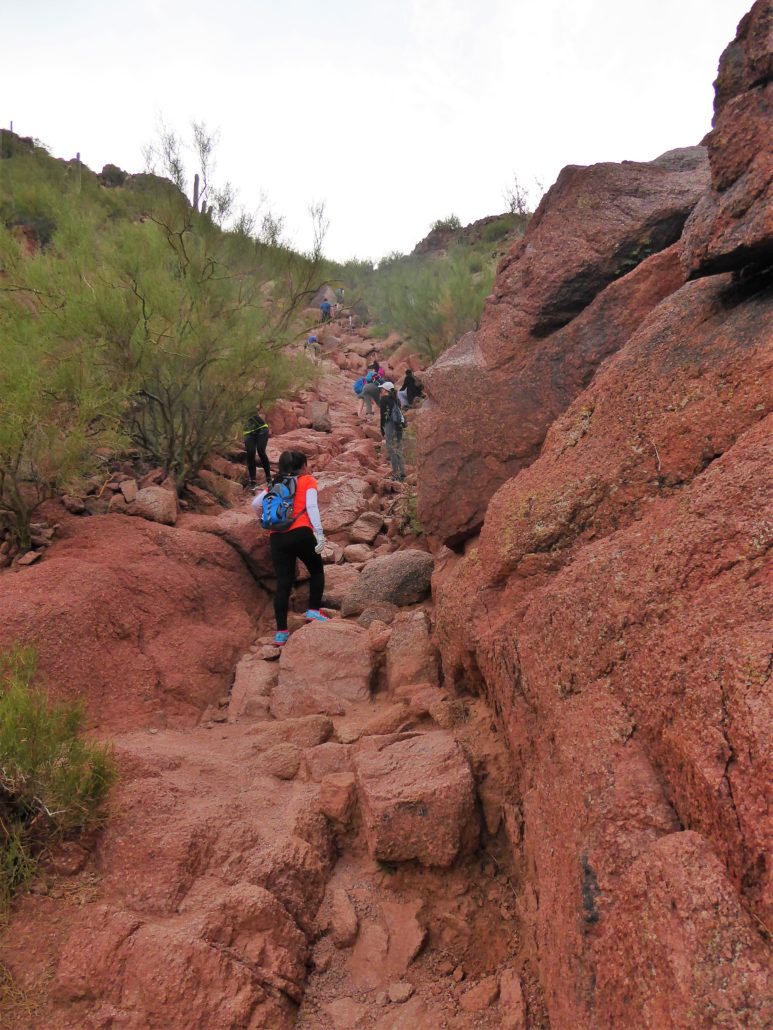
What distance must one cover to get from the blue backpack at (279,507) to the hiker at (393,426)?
13.1 ft

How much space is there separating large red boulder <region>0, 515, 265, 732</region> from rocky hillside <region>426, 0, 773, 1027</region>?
186 cm

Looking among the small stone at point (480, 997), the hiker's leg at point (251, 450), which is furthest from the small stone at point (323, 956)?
the hiker's leg at point (251, 450)

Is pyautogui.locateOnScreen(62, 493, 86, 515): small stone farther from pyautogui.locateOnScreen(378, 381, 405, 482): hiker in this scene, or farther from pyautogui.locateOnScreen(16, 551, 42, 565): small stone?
pyautogui.locateOnScreen(378, 381, 405, 482): hiker

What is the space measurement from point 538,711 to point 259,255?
13.0 meters

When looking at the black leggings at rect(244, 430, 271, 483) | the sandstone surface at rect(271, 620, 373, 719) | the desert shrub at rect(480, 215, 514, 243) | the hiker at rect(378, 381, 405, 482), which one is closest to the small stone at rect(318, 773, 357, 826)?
the sandstone surface at rect(271, 620, 373, 719)

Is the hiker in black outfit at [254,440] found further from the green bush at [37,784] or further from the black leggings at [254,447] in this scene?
the green bush at [37,784]

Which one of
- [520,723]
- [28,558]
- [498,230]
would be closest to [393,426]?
[28,558]

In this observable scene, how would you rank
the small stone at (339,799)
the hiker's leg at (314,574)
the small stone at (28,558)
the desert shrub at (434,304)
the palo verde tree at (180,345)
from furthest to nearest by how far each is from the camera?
1. the desert shrub at (434,304)
2. the palo verde tree at (180,345)
3. the hiker's leg at (314,574)
4. the small stone at (28,558)
5. the small stone at (339,799)

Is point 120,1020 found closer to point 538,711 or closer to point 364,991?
point 364,991

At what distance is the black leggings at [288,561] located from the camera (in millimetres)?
5254

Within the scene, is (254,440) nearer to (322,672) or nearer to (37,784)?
(322,672)

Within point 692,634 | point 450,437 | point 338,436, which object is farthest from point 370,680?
point 338,436

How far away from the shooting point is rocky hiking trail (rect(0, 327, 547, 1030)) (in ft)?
7.05

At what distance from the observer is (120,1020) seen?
2.03 metres
